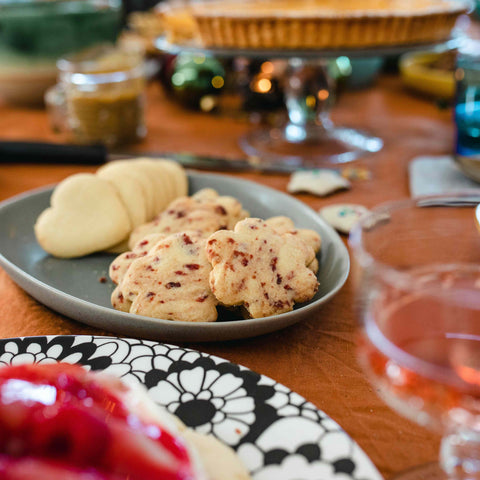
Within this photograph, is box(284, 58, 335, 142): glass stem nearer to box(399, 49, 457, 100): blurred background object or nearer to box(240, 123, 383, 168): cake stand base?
box(240, 123, 383, 168): cake stand base

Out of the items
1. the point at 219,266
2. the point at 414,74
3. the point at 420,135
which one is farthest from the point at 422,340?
the point at 414,74

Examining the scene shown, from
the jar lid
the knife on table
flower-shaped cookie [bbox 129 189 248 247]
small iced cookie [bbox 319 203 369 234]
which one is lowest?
the knife on table

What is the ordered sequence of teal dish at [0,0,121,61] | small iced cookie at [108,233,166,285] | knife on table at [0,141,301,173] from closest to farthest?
small iced cookie at [108,233,166,285], knife on table at [0,141,301,173], teal dish at [0,0,121,61]

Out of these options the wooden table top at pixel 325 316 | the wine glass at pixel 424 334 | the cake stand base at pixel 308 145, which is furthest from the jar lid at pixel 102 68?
the wine glass at pixel 424 334

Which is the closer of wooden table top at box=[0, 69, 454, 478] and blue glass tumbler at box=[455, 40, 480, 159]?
wooden table top at box=[0, 69, 454, 478]

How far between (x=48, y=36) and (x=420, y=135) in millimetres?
962

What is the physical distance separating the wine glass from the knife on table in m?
0.71

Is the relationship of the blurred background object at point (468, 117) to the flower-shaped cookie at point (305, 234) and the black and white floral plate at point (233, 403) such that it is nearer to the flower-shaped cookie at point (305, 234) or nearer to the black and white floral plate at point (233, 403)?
the flower-shaped cookie at point (305, 234)

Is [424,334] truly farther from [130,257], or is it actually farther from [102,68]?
[102,68]

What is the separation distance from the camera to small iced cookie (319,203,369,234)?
83 centimetres

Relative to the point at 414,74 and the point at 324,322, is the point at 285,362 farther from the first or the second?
the point at 414,74

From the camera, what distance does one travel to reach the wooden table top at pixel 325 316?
0.47 m

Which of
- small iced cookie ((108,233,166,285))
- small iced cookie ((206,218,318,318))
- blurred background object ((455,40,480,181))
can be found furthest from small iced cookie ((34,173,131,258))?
blurred background object ((455,40,480,181))

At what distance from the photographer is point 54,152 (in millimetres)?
1127
